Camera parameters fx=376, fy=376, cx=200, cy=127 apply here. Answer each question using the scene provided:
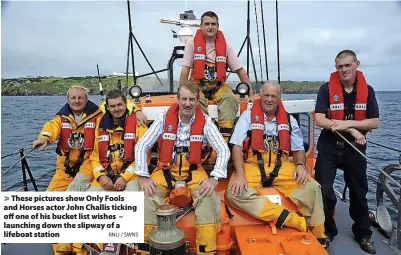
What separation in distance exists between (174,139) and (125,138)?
559 millimetres

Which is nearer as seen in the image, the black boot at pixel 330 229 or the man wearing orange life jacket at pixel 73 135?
the black boot at pixel 330 229

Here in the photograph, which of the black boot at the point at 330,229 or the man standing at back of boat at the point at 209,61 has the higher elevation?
the man standing at back of boat at the point at 209,61

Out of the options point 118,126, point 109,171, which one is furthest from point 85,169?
point 118,126

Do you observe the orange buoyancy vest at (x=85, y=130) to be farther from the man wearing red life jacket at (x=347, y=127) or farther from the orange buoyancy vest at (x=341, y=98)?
the orange buoyancy vest at (x=341, y=98)

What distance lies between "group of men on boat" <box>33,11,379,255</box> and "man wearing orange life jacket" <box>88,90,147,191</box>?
0.01m

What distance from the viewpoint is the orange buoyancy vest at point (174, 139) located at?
11.6 ft

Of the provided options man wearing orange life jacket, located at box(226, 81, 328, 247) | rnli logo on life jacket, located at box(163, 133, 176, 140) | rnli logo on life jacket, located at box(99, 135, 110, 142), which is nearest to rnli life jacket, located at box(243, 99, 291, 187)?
man wearing orange life jacket, located at box(226, 81, 328, 247)

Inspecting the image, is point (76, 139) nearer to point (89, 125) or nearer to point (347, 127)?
point (89, 125)

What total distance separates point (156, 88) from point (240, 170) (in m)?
3.41

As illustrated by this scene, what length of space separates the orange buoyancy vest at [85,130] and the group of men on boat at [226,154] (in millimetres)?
11

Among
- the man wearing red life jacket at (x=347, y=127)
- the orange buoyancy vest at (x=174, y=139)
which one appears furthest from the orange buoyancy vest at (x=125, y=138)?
the man wearing red life jacket at (x=347, y=127)

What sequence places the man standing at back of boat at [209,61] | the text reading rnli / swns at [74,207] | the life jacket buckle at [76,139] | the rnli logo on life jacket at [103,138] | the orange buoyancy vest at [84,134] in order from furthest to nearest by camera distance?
1. the man standing at back of boat at [209,61]
2. the life jacket buckle at [76,139]
3. the orange buoyancy vest at [84,134]
4. the rnli logo on life jacket at [103,138]
5. the text reading rnli / swns at [74,207]

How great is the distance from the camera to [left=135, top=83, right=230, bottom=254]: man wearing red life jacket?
3.36 m

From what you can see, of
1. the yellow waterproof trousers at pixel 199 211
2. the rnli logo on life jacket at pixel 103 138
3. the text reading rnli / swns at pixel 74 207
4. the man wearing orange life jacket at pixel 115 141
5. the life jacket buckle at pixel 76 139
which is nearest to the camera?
the text reading rnli / swns at pixel 74 207
